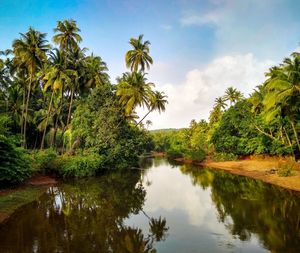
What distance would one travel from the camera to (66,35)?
3731 centimetres

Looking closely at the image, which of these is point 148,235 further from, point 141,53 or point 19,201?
point 141,53

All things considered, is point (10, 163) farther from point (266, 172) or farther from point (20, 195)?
point (266, 172)

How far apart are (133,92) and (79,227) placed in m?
25.6

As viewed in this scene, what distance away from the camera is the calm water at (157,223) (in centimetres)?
1073

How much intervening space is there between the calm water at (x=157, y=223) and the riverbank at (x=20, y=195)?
0.59 metres

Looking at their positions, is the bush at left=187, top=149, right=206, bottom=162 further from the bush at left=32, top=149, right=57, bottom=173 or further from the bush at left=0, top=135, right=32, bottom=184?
the bush at left=0, top=135, right=32, bottom=184

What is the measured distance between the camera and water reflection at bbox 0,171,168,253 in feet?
34.8

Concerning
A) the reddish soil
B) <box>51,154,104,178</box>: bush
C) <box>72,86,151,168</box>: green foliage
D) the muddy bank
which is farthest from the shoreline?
the reddish soil

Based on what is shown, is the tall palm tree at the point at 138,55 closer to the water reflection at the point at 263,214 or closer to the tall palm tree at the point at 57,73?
the tall palm tree at the point at 57,73

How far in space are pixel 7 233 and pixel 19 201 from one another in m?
6.22

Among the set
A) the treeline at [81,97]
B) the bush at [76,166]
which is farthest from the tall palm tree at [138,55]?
the bush at [76,166]

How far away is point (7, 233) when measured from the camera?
12.0m

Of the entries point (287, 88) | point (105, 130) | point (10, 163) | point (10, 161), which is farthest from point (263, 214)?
point (105, 130)

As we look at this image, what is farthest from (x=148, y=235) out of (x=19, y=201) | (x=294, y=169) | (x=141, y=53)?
(x=141, y=53)
